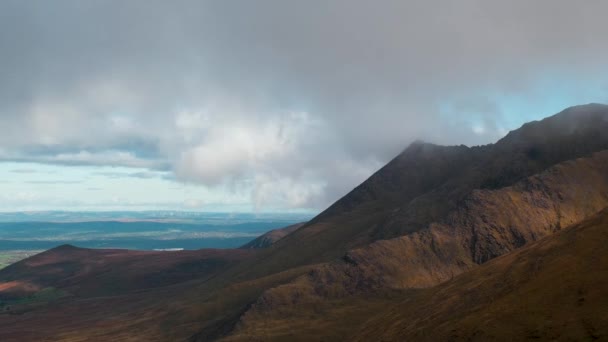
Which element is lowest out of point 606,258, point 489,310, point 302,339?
point 302,339

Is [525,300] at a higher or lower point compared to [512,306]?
higher

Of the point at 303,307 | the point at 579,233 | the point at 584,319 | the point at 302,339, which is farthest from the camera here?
the point at 303,307

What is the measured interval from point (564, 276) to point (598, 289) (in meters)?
12.7

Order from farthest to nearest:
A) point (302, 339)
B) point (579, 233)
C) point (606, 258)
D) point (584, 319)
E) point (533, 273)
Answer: point (302, 339) < point (579, 233) < point (533, 273) < point (606, 258) < point (584, 319)

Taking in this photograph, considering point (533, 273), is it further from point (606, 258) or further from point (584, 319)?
point (584, 319)

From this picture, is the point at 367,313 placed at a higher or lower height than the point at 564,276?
lower

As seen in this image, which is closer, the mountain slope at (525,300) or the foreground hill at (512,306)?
the mountain slope at (525,300)

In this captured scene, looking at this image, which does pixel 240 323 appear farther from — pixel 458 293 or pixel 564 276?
pixel 564 276

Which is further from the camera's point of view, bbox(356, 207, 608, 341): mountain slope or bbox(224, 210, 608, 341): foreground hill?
bbox(224, 210, 608, 341): foreground hill

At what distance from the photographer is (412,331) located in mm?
136500

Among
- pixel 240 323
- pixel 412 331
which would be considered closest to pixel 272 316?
pixel 240 323

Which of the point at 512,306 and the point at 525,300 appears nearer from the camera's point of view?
the point at 512,306

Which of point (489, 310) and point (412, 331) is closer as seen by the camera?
point (489, 310)

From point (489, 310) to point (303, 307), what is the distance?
277ft
